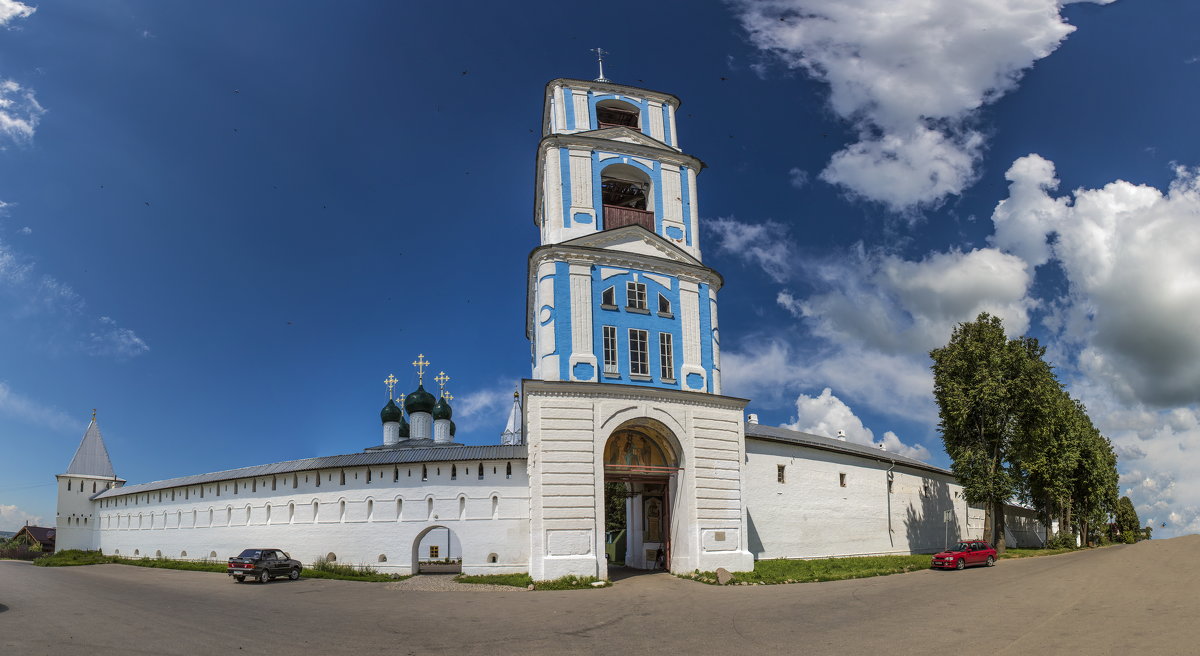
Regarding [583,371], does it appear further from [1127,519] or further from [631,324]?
[1127,519]

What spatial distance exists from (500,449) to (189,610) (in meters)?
12.1

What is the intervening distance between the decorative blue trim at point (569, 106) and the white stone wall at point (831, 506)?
1516 centimetres

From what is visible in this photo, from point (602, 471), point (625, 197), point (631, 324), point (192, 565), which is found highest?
point (625, 197)

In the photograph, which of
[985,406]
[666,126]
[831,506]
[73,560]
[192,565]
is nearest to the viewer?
[666,126]

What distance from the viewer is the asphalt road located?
1138 cm

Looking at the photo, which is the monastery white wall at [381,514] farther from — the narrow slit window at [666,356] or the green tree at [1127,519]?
the green tree at [1127,519]

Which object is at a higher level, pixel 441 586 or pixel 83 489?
pixel 83 489

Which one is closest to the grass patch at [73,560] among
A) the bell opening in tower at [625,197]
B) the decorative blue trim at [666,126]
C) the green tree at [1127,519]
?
the bell opening in tower at [625,197]

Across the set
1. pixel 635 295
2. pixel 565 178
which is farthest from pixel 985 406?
pixel 565 178

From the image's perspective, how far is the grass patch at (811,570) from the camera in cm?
2247

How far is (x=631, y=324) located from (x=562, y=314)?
8.50ft

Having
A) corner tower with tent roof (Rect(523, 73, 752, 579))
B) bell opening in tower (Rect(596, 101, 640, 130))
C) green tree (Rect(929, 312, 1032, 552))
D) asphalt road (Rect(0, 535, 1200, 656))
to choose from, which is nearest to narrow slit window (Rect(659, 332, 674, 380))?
corner tower with tent roof (Rect(523, 73, 752, 579))

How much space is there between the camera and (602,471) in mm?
23469

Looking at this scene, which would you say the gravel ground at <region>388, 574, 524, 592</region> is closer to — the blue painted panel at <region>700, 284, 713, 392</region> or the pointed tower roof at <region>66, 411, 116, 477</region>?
the blue painted panel at <region>700, 284, 713, 392</region>
